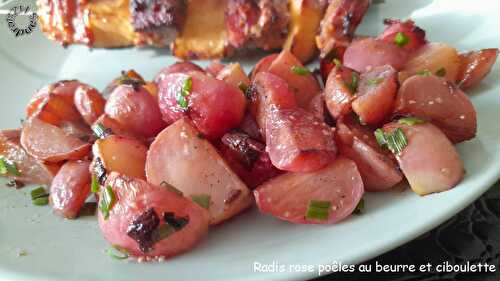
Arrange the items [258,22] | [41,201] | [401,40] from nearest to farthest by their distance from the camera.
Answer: [41,201] < [401,40] < [258,22]

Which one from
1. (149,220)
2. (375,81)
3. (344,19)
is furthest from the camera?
(344,19)

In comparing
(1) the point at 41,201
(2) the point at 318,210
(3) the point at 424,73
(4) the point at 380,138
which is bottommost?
(1) the point at 41,201

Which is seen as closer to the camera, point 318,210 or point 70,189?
point 318,210

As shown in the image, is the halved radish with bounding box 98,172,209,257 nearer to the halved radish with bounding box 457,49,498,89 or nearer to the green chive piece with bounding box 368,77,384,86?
the green chive piece with bounding box 368,77,384,86

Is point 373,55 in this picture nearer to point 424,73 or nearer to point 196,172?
point 424,73

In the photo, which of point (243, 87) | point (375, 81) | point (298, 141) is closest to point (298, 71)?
point (243, 87)

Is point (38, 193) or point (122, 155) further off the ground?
point (122, 155)

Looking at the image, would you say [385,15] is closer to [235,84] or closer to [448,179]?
[235,84]
